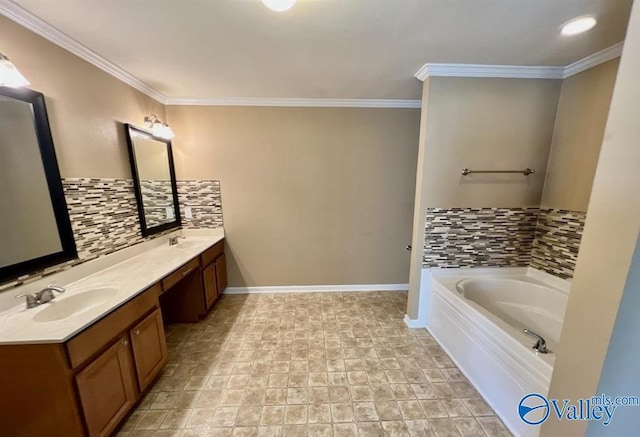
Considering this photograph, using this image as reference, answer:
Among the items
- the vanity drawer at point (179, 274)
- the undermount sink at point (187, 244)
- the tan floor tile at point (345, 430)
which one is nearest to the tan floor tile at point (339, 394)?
the tan floor tile at point (345, 430)

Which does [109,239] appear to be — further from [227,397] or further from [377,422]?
[377,422]

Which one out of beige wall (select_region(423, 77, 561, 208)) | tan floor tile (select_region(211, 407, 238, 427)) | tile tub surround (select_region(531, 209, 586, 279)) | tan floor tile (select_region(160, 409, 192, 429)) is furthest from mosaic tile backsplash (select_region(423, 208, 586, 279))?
Result: tan floor tile (select_region(160, 409, 192, 429))

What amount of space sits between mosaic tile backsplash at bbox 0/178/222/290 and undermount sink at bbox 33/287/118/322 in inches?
8.5

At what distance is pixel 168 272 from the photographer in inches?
74.5

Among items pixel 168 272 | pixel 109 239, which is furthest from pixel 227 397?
pixel 109 239

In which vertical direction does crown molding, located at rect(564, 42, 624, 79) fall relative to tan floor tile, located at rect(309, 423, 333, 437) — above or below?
above

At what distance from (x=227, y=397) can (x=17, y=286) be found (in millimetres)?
1431

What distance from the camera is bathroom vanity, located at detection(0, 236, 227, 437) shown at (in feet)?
3.65

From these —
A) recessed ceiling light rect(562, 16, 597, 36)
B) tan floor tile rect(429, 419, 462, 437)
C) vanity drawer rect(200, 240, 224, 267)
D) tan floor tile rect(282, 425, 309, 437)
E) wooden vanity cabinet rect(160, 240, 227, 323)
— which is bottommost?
tan floor tile rect(429, 419, 462, 437)

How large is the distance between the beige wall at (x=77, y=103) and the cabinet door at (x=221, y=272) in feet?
4.33

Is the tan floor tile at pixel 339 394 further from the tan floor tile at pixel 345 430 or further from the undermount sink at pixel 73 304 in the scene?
the undermount sink at pixel 73 304

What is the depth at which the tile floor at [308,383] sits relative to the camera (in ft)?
4.92

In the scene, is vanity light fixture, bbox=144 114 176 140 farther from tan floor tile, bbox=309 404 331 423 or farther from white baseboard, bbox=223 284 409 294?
tan floor tile, bbox=309 404 331 423

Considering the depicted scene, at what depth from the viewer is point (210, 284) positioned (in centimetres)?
272
